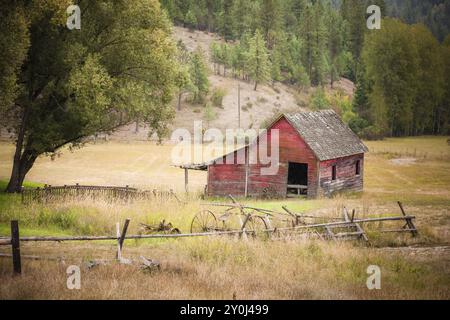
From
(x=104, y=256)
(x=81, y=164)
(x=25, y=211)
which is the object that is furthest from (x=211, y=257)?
(x=81, y=164)

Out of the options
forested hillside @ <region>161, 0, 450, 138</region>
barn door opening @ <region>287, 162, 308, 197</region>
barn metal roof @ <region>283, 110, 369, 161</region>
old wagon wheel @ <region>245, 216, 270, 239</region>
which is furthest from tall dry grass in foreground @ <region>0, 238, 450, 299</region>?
forested hillside @ <region>161, 0, 450, 138</region>

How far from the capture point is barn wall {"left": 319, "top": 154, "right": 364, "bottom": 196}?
124ft

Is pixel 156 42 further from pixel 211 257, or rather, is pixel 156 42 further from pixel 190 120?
pixel 190 120

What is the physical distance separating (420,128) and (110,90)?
65.5 meters

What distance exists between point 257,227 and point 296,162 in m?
16.9

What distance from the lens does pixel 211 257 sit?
17.8 m

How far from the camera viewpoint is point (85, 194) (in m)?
29.4

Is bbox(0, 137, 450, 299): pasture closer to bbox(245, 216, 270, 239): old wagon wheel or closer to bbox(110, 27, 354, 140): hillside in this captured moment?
bbox(245, 216, 270, 239): old wagon wheel

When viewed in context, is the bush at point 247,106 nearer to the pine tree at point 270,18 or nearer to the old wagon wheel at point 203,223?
the pine tree at point 270,18

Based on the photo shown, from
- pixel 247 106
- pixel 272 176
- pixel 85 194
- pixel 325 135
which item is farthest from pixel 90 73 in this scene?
pixel 247 106

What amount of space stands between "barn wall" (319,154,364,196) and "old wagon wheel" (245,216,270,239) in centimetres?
1532

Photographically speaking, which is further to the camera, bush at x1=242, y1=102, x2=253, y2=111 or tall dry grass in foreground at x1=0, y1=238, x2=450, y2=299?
bush at x1=242, y1=102, x2=253, y2=111

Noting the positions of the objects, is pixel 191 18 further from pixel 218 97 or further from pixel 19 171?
pixel 19 171

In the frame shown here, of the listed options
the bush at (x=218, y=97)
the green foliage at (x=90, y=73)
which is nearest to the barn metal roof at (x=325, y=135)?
the green foliage at (x=90, y=73)
